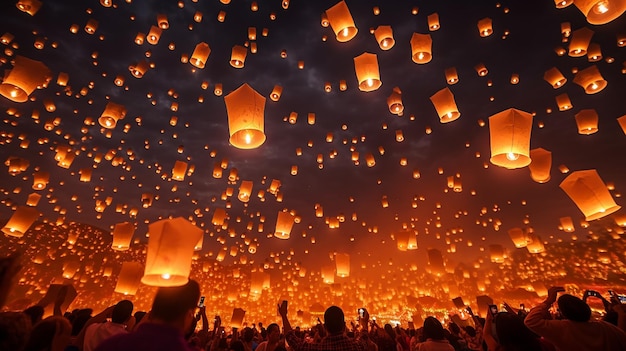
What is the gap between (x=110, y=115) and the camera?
6.36m

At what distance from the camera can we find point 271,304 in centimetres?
4322

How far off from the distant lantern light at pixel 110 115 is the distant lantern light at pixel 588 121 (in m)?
10.2

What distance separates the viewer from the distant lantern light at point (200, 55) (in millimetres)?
6301

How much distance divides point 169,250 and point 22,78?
4135mm

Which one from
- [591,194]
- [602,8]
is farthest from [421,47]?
[591,194]

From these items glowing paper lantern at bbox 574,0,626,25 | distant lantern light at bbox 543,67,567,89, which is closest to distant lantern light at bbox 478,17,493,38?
distant lantern light at bbox 543,67,567,89

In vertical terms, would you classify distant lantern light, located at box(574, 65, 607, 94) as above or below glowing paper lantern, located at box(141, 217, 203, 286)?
above

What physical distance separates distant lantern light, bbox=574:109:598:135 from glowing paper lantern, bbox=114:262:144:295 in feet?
33.5

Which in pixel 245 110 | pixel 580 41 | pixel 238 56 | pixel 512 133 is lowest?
pixel 512 133

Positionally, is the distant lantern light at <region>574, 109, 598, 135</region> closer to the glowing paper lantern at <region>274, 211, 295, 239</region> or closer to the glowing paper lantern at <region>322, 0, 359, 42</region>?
the glowing paper lantern at <region>322, 0, 359, 42</region>

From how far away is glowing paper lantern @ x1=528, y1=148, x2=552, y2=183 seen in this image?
4887mm

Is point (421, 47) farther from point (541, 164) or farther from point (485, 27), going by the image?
point (541, 164)

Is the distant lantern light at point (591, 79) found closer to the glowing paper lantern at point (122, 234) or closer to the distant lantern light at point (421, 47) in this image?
the distant lantern light at point (421, 47)

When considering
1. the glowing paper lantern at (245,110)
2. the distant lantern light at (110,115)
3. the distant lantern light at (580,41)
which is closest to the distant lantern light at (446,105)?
the distant lantern light at (580,41)
